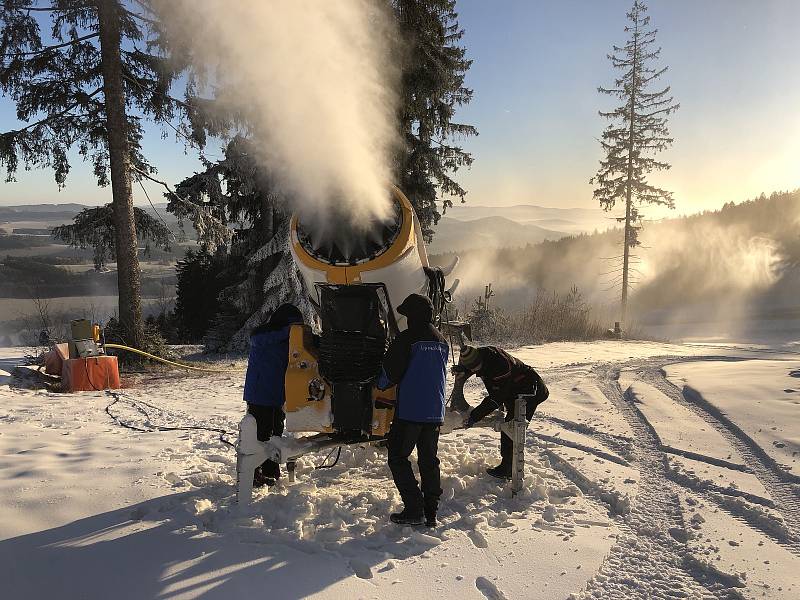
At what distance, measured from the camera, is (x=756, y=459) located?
5.79 metres

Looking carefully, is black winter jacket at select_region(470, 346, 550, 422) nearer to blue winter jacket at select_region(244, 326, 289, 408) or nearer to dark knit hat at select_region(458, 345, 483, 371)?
dark knit hat at select_region(458, 345, 483, 371)

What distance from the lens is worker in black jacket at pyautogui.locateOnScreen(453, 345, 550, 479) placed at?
4.96 meters

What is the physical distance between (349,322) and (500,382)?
68.0 inches

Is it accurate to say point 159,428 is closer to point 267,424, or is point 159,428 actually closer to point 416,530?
point 267,424

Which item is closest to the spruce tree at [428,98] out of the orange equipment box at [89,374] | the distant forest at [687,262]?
the orange equipment box at [89,374]

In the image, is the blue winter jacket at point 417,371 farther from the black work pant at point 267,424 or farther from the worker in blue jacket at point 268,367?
the black work pant at point 267,424

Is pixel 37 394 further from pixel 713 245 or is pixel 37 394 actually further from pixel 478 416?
pixel 713 245

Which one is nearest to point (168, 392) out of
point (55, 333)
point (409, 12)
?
point (409, 12)

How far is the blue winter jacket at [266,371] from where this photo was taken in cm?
483

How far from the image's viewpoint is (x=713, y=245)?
4194cm

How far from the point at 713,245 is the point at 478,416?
4418 cm

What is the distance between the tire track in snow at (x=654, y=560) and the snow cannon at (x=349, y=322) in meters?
1.93

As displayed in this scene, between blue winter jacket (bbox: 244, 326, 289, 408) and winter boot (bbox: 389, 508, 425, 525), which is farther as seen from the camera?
blue winter jacket (bbox: 244, 326, 289, 408)

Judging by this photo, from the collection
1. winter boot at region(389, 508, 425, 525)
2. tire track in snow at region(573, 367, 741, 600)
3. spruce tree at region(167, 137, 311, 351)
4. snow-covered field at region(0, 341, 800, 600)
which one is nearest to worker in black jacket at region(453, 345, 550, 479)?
snow-covered field at region(0, 341, 800, 600)
